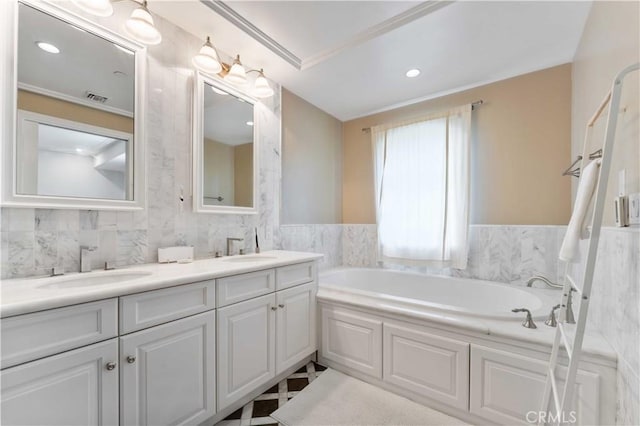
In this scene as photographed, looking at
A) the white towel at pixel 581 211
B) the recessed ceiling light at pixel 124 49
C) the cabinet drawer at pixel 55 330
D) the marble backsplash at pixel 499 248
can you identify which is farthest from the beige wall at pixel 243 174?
the white towel at pixel 581 211

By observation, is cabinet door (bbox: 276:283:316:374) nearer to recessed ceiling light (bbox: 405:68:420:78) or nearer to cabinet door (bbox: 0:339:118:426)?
cabinet door (bbox: 0:339:118:426)

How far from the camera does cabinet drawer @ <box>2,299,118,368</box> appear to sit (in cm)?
86

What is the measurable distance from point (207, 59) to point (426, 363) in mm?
2468

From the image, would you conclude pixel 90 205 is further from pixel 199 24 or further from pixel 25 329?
pixel 199 24

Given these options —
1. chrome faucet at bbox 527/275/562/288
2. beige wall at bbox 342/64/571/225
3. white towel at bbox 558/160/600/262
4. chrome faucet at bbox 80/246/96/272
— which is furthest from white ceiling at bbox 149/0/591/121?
chrome faucet at bbox 527/275/562/288

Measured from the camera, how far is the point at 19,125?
1.24 metres

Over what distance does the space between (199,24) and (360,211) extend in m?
2.44

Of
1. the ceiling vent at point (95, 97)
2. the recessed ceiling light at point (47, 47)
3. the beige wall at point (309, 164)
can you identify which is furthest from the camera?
the beige wall at point (309, 164)

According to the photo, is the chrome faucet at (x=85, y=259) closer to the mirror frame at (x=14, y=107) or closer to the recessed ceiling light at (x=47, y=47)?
the mirror frame at (x=14, y=107)

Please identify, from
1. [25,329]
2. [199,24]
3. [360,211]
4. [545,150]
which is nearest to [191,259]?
[25,329]

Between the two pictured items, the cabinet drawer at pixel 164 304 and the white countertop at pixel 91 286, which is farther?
the cabinet drawer at pixel 164 304

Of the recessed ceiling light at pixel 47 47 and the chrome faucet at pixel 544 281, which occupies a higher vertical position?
the recessed ceiling light at pixel 47 47

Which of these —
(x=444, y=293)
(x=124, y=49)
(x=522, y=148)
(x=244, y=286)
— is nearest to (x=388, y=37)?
(x=522, y=148)

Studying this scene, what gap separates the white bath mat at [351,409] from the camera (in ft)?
5.12
